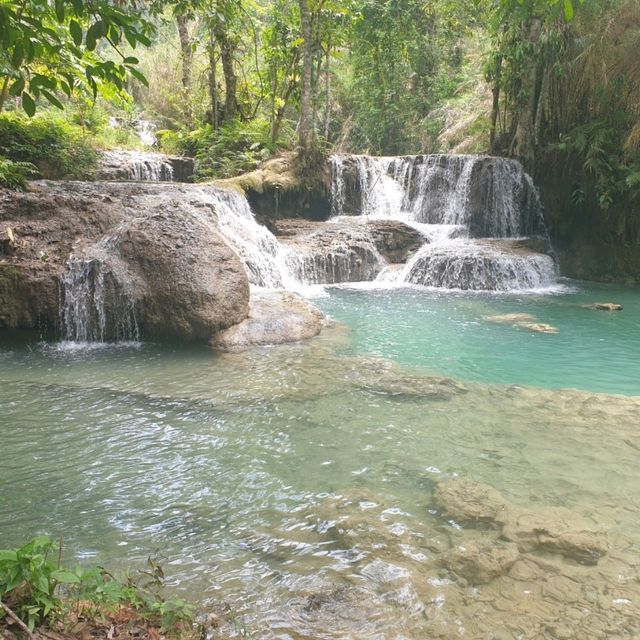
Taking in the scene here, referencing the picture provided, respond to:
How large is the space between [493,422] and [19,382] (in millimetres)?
4617

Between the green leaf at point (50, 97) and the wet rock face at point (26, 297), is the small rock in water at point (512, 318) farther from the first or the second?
the green leaf at point (50, 97)

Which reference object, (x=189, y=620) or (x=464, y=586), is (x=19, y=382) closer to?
(x=189, y=620)

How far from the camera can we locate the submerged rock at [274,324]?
7.30 m

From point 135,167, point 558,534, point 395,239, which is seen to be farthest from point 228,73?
point 558,534

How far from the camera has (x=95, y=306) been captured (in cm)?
738

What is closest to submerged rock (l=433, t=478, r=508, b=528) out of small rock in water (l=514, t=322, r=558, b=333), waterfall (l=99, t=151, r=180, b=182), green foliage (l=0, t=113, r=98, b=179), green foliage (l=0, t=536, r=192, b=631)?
green foliage (l=0, t=536, r=192, b=631)

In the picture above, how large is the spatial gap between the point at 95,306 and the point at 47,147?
6527 millimetres

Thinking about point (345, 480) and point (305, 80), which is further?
point (305, 80)

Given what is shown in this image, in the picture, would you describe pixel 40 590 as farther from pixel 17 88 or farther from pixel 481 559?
pixel 481 559

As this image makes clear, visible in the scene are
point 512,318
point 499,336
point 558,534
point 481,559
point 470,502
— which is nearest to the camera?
point 481,559

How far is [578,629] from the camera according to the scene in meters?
2.38

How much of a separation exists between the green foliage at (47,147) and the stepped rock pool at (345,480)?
6.53 metres

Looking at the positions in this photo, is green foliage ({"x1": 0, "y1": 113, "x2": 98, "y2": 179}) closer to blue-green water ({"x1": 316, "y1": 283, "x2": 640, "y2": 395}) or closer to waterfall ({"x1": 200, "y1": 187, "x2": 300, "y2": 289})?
waterfall ({"x1": 200, "y1": 187, "x2": 300, "y2": 289})

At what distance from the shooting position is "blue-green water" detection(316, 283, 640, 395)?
6.30 metres
